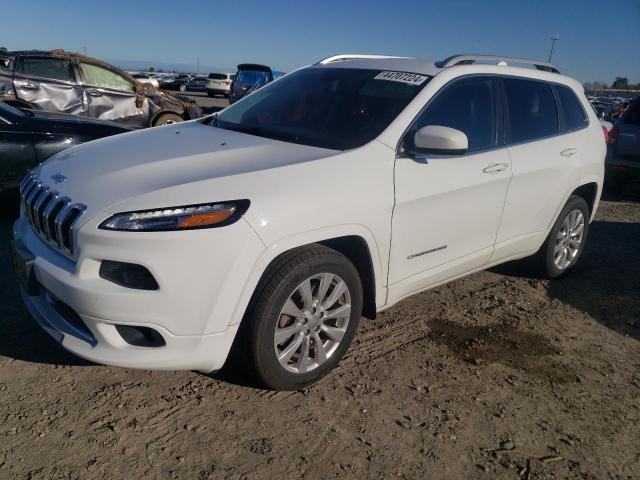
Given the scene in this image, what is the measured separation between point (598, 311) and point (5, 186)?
5238 mm

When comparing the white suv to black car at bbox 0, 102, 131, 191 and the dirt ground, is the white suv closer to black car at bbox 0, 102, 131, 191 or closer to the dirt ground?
the dirt ground

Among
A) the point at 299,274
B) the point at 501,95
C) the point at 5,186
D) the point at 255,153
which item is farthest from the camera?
the point at 5,186

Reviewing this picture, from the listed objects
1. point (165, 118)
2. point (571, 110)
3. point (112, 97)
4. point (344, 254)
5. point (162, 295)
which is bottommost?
point (165, 118)

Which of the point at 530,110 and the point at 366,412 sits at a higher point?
the point at 530,110

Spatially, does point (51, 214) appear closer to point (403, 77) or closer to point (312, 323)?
point (312, 323)

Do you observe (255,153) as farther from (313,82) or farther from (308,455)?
(308,455)

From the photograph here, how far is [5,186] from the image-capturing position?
4.85 meters

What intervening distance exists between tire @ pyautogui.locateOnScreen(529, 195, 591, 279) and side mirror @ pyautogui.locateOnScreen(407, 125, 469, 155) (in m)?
1.92

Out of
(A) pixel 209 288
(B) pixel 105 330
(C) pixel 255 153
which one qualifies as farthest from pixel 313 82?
(B) pixel 105 330

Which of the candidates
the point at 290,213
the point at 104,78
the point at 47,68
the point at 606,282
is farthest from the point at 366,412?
the point at 47,68

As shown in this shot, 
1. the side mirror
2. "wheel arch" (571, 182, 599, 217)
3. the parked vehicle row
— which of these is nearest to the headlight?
the side mirror

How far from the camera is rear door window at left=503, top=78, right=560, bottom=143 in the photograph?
3.84 metres

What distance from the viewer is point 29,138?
5.01 meters

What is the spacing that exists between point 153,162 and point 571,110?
3.54 m
